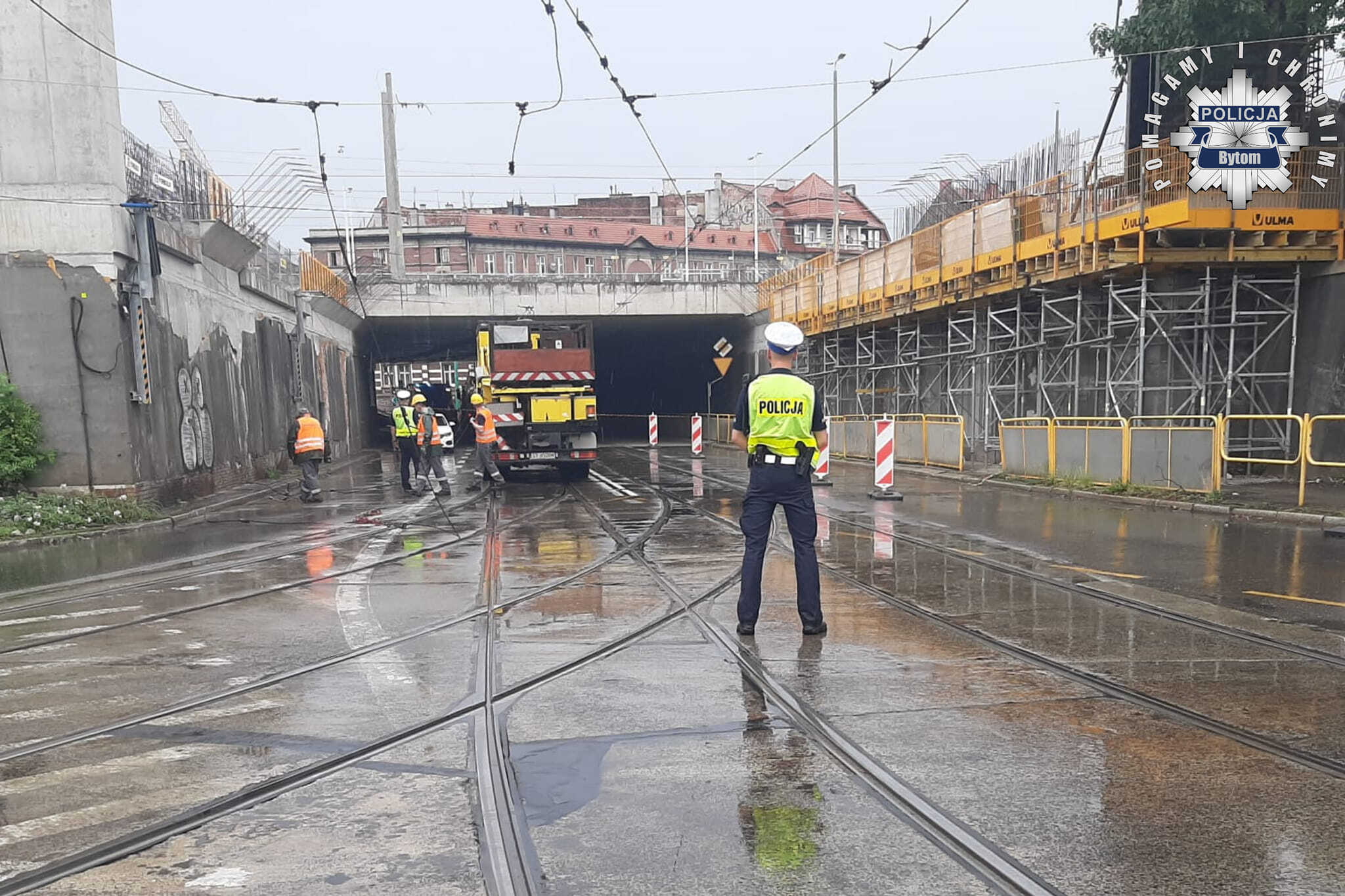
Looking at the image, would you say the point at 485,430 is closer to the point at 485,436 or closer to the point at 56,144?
the point at 485,436

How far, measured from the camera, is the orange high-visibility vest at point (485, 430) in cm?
1973

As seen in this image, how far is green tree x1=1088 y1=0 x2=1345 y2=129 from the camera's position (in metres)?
18.6

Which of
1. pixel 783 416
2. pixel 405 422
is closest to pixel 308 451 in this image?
pixel 405 422

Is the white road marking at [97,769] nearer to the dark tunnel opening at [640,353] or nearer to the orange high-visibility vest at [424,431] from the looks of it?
the orange high-visibility vest at [424,431]

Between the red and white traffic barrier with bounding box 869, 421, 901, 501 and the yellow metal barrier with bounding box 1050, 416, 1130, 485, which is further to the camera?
the red and white traffic barrier with bounding box 869, 421, 901, 501

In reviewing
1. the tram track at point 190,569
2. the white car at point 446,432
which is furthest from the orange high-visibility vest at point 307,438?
the white car at point 446,432

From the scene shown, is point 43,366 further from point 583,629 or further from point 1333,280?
point 1333,280

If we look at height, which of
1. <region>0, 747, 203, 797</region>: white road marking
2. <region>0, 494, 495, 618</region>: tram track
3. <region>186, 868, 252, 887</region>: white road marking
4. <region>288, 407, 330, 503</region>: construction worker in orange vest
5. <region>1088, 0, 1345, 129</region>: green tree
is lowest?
<region>0, 494, 495, 618</region>: tram track

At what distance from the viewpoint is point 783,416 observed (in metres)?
6.59

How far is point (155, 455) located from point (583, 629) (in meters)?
11.7

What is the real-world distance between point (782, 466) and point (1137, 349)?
14404 mm

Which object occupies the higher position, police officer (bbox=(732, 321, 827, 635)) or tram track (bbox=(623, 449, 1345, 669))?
police officer (bbox=(732, 321, 827, 635))

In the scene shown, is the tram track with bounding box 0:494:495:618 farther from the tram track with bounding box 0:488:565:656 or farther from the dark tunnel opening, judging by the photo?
the dark tunnel opening

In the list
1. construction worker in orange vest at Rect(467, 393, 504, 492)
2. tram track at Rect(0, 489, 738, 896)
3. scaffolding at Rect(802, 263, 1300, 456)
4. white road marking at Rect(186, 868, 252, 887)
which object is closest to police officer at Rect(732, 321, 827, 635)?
tram track at Rect(0, 489, 738, 896)
